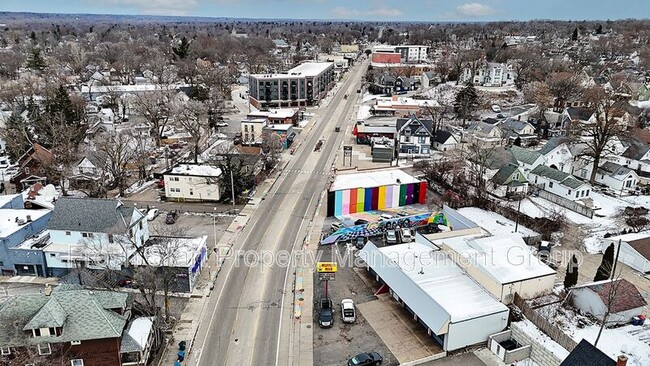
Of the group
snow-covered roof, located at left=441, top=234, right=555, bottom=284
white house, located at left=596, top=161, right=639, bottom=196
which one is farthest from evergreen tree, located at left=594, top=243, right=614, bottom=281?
white house, located at left=596, top=161, right=639, bottom=196

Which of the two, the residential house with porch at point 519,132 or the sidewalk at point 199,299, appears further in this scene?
the residential house with porch at point 519,132

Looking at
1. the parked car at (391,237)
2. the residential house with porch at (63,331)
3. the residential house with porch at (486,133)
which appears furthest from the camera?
the residential house with porch at (486,133)

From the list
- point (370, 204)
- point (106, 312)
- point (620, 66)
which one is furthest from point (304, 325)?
point (620, 66)

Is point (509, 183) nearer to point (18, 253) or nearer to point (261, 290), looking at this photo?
point (261, 290)

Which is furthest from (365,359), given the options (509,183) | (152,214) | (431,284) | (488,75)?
(488,75)

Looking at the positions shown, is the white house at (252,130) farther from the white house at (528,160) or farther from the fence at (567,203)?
the fence at (567,203)

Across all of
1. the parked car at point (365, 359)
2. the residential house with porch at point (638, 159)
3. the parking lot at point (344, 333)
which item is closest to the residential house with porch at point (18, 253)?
the parking lot at point (344, 333)

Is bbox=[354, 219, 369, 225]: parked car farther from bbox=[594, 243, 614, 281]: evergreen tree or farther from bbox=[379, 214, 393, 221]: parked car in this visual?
bbox=[594, 243, 614, 281]: evergreen tree

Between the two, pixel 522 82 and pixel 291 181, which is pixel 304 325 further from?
pixel 522 82
